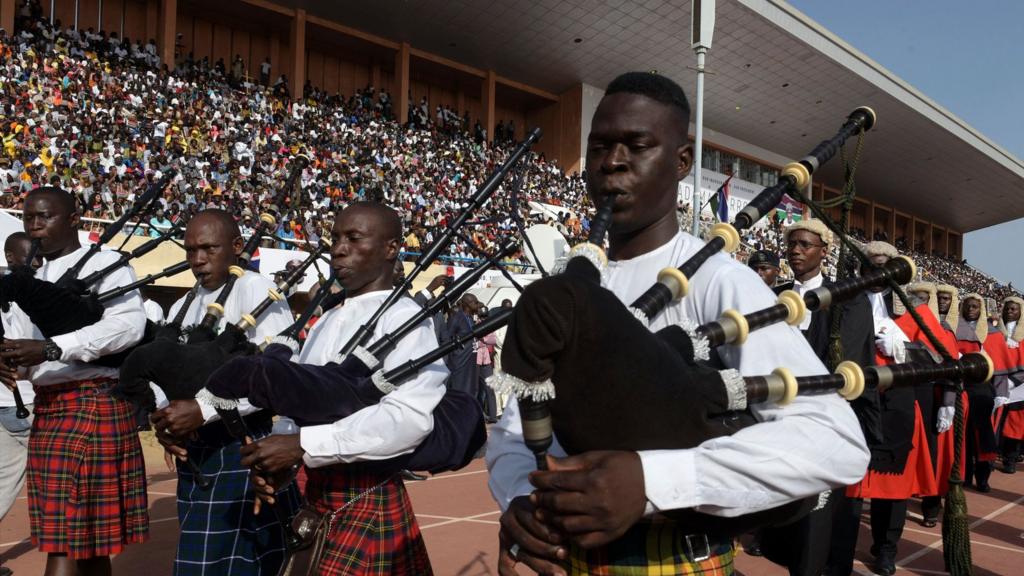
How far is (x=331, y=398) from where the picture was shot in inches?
93.1

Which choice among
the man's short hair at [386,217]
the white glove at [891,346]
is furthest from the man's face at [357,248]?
the white glove at [891,346]

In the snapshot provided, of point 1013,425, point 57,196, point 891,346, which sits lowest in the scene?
point 1013,425

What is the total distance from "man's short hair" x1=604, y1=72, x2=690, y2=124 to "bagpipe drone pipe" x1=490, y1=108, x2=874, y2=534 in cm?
41

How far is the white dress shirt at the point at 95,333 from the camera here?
11.1 feet

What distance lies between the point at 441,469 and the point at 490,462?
39.9 inches

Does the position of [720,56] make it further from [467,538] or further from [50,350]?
[50,350]

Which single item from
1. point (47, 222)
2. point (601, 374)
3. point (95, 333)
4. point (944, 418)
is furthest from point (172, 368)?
point (944, 418)

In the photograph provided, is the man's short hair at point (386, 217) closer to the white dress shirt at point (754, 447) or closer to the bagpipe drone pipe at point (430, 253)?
the bagpipe drone pipe at point (430, 253)

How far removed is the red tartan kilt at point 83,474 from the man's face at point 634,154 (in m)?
3.04

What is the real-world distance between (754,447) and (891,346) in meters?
3.45

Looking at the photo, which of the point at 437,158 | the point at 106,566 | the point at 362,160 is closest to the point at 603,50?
the point at 437,158

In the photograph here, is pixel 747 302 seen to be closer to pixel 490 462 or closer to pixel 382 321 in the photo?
pixel 490 462

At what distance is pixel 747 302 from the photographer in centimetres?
138

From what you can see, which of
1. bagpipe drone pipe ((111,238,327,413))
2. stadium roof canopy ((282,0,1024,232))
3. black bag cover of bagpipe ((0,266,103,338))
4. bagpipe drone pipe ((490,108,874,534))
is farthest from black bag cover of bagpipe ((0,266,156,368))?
stadium roof canopy ((282,0,1024,232))
